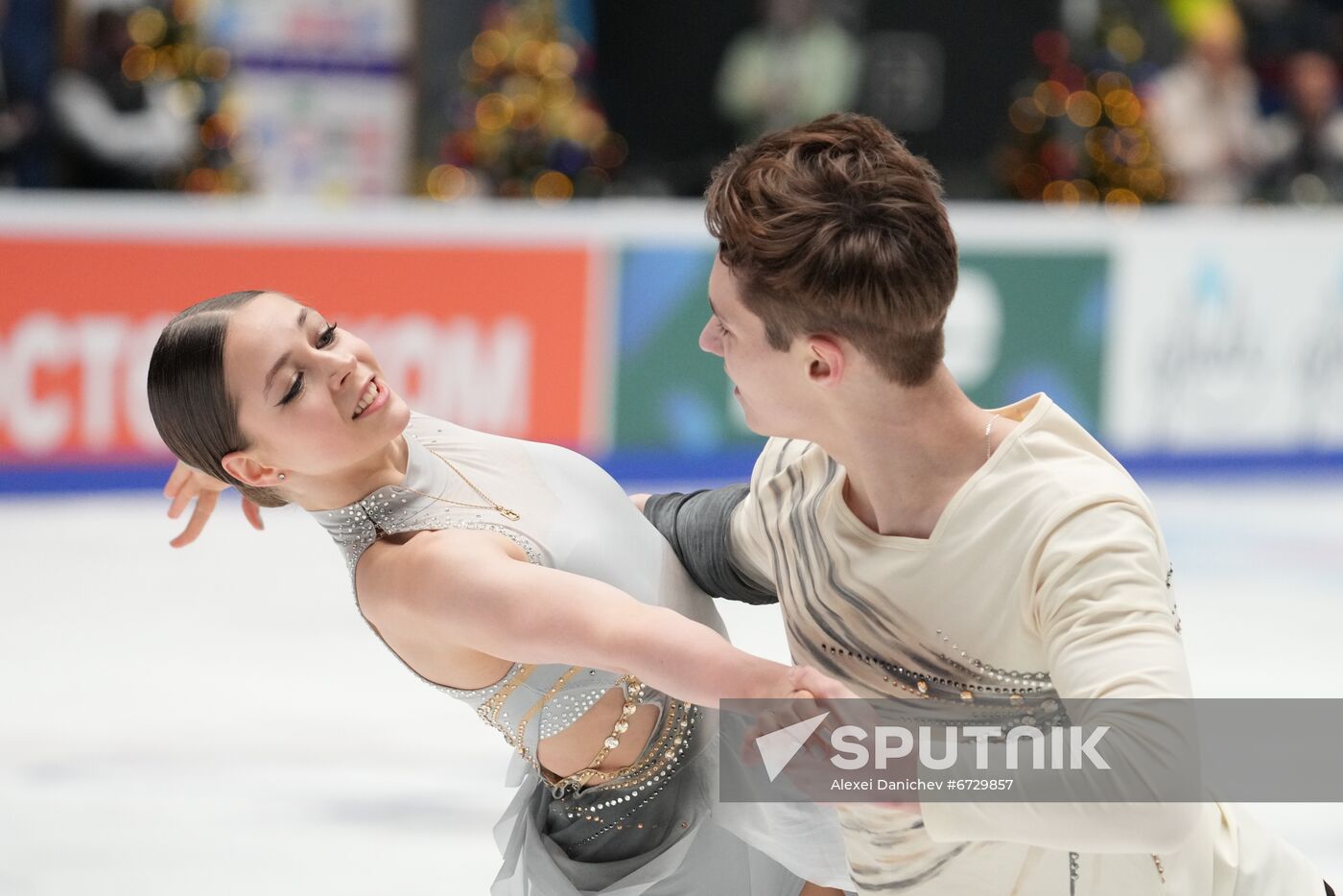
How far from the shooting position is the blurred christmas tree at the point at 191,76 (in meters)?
6.81

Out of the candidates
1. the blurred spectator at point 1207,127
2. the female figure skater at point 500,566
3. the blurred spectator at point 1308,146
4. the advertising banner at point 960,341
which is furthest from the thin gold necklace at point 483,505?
the blurred spectator at point 1308,146

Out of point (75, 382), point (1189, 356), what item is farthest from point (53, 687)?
point (1189, 356)

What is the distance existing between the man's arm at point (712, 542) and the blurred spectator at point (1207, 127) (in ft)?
22.9

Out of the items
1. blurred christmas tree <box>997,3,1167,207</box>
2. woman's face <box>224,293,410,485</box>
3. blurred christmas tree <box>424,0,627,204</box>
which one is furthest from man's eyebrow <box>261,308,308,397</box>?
blurred christmas tree <box>997,3,1167,207</box>

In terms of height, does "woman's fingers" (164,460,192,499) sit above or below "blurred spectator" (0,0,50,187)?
above

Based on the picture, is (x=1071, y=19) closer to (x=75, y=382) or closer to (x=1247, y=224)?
(x=1247, y=224)

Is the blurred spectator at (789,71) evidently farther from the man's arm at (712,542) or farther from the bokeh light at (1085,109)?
the man's arm at (712,542)

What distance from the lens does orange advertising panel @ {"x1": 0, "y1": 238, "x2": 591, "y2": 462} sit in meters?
5.64

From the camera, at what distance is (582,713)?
186cm

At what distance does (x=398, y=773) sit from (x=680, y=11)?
7.80m

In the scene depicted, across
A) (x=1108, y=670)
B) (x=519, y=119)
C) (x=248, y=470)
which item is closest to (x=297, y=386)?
(x=248, y=470)

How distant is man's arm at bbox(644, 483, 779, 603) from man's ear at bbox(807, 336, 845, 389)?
0.42m

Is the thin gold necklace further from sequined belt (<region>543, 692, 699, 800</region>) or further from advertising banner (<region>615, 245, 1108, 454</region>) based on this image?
advertising banner (<region>615, 245, 1108, 454</region>)

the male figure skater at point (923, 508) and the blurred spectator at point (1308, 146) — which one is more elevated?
the male figure skater at point (923, 508)
